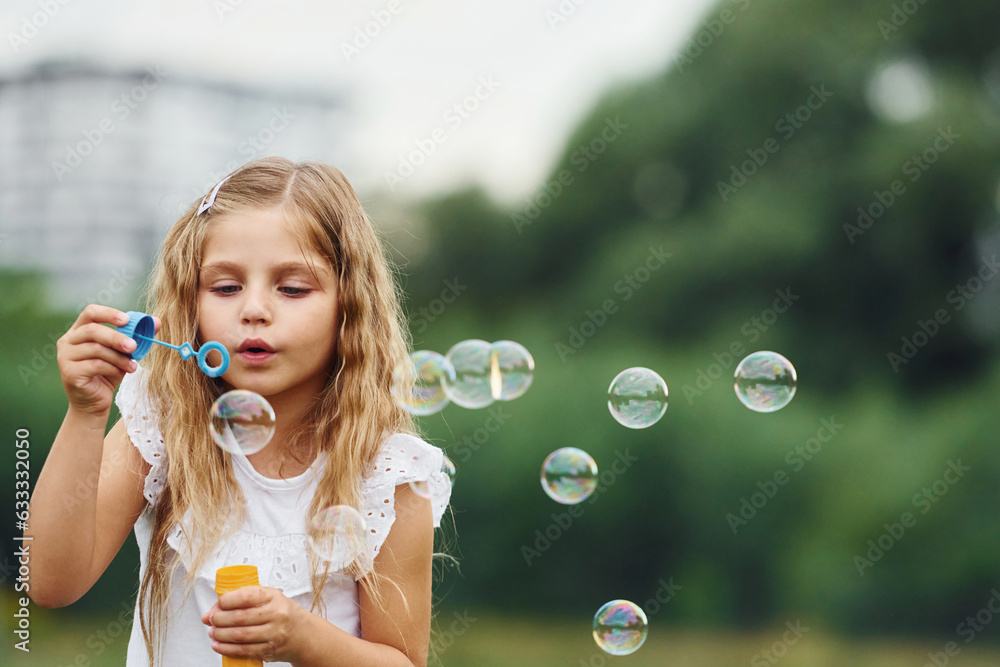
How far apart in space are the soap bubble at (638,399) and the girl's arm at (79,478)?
1.49 meters

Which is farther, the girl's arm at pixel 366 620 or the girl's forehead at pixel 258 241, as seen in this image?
the girl's forehead at pixel 258 241

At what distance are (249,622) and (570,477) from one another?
147 centimetres

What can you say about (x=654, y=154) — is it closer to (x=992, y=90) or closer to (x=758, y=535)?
(x=992, y=90)

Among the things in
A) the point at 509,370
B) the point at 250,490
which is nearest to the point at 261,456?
the point at 250,490

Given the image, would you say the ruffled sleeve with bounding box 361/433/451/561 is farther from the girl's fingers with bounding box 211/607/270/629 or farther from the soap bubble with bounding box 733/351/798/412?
the soap bubble with bounding box 733/351/798/412

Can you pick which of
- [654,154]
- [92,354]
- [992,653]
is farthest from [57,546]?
[654,154]

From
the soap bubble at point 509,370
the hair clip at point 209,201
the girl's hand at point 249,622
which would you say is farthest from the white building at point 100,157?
the girl's hand at point 249,622

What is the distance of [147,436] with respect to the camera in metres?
1.70

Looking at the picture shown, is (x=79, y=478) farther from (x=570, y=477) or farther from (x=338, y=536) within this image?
(x=570, y=477)

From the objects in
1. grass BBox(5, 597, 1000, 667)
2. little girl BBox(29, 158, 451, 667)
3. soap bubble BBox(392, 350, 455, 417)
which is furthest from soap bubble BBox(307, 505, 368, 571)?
grass BBox(5, 597, 1000, 667)

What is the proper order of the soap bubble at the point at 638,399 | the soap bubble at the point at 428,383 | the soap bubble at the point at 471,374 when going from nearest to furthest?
the soap bubble at the point at 428,383, the soap bubble at the point at 471,374, the soap bubble at the point at 638,399

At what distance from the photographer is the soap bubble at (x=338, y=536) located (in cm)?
159

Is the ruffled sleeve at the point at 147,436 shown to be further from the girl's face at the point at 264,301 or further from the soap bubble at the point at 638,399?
the soap bubble at the point at 638,399

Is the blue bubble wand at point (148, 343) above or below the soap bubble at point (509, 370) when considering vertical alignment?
below
